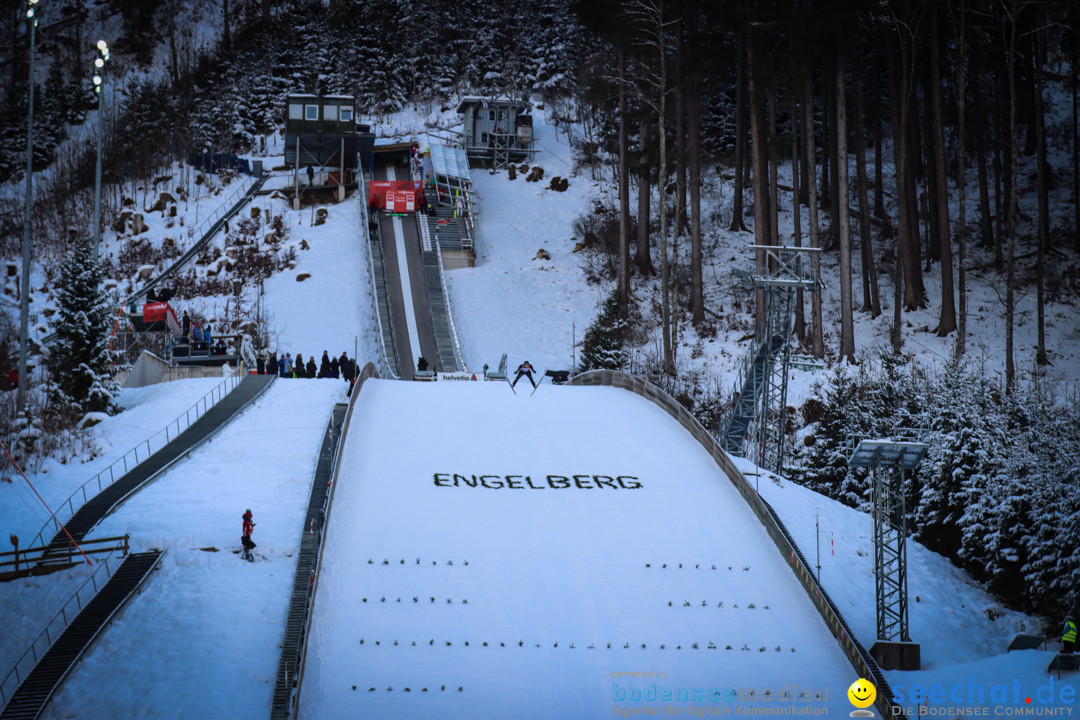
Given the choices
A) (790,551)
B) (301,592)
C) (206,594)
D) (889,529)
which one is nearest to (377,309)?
(206,594)

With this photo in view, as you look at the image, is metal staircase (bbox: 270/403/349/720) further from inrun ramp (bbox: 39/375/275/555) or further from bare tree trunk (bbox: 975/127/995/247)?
bare tree trunk (bbox: 975/127/995/247)

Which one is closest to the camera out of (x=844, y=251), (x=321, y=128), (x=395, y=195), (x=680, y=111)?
(x=844, y=251)

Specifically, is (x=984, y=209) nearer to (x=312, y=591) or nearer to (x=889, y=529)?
(x=889, y=529)

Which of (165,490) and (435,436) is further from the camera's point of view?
(435,436)

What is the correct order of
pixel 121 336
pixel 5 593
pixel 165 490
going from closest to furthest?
1. pixel 5 593
2. pixel 165 490
3. pixel 121 336

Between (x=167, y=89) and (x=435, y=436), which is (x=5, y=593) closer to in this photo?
(x=435, y=436)

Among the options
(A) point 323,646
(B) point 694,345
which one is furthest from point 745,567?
(B) point 694,345

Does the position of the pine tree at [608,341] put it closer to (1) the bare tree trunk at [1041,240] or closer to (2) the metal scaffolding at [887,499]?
(1) the bare tree trunk at [1041,240]
